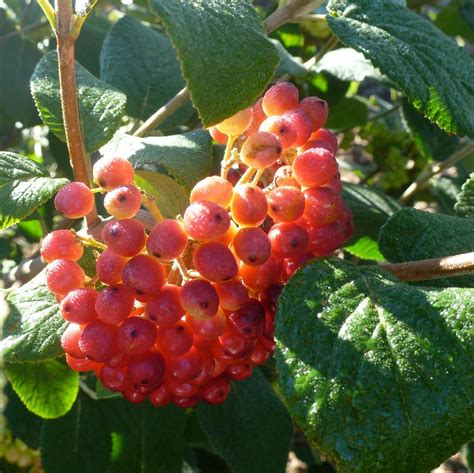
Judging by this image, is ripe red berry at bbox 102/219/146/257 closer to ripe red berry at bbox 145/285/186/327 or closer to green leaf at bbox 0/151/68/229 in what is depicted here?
ripe red berry at bbox 145/285/186/327

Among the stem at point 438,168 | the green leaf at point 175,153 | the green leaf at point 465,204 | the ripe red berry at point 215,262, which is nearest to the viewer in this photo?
the ripe red berry at point 215,262

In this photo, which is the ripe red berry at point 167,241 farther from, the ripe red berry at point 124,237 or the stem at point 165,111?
the stem at point 165,111

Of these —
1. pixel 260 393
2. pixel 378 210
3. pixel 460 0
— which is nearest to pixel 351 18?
pixel 378 210

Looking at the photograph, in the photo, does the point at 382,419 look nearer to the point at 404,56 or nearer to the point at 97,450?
the point at 404,56

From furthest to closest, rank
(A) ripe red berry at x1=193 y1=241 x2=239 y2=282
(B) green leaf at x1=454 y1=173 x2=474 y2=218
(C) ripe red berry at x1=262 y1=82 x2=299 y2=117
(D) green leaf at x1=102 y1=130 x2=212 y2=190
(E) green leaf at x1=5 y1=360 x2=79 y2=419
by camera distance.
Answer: (E) green leaf at x1=5 y1=360 x2=79 y2=419 → (B) green leaf at x1=454 y1=173 x2=474 y2=218 → (D) green leaf at x1=102 y1=130 x2=212 y2=190 → (C) ripe red berry at x1=262 y1=82 x2=299 y2=117 → (A) ripe red berry at x1=193 y1=241 x2=239 y2=282

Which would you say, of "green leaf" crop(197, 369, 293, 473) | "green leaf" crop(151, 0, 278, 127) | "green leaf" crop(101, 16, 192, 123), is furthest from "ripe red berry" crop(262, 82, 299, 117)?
"green leaf" crop(197, 369, 293, 473)

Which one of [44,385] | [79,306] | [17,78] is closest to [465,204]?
[79,306]

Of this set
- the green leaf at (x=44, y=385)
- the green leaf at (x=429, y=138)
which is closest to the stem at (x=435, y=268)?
the green leaf at (x=44, y=385)
